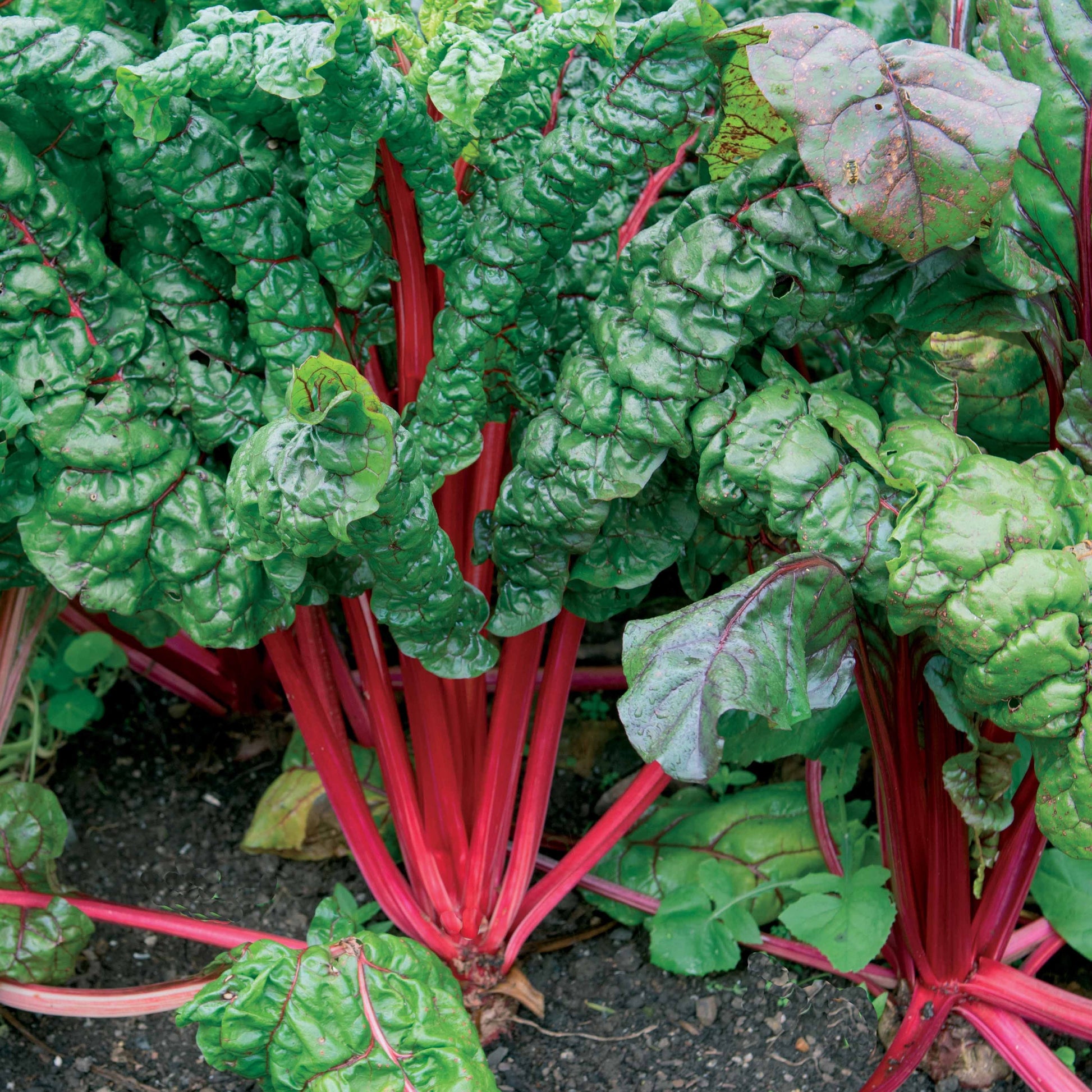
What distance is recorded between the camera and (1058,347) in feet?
4.77

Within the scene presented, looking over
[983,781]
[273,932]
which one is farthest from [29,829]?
[983,781]

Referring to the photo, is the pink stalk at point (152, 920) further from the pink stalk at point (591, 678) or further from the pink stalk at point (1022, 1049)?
the pink stalk at point (1022, 1049)

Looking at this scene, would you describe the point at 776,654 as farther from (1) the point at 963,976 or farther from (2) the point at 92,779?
(2) the point at 92,779

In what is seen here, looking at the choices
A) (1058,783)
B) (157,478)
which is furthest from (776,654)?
(157,478)

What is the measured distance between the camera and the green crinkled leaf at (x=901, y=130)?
1.14m

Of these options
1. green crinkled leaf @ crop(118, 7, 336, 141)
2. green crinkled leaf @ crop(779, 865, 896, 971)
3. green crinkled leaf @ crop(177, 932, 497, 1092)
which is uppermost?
green crinkled leaf @ crop(118, 7, 336, 141)

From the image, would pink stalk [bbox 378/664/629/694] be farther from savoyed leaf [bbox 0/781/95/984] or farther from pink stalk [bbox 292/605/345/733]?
savoyed leaf [bbox 0/781/95/984]

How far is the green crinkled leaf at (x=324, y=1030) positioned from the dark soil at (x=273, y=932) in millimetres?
285

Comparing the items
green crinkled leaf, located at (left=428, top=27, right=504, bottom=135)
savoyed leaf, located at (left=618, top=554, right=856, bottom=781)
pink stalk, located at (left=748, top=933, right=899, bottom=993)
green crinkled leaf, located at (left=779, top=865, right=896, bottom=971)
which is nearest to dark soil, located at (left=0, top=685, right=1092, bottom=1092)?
pink stalk, located at (left=748, top=933, right=899, bottom=993)

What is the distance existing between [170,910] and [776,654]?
A: 1.14 m

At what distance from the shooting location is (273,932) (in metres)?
1.78

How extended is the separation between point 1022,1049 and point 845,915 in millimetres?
280

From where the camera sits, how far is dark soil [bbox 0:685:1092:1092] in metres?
1.55

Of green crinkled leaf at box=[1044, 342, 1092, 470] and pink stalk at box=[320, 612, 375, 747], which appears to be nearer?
green crinkled leaf at box=[1044, 342, 1092, 470]
